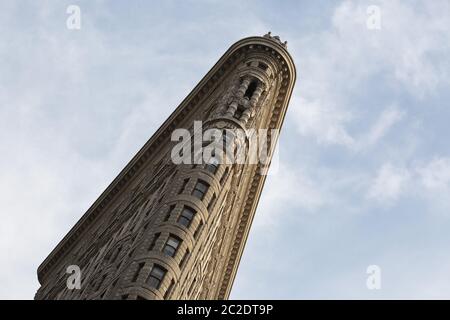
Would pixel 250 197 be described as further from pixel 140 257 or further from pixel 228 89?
pixel 140 257

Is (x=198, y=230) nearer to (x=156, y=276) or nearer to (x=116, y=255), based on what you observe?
(x=156, y=276)

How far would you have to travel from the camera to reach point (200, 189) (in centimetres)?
6112

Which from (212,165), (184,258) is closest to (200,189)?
(212,165)

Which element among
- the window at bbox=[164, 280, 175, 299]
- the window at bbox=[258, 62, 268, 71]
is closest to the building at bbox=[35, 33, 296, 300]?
the window at bbox=[164, 280, 175, 299]

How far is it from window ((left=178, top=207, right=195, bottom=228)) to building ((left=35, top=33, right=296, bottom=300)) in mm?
94

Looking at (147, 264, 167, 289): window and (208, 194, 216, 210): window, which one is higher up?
(208, 194, 216, 210): window

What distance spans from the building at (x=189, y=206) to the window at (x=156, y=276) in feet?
0.31

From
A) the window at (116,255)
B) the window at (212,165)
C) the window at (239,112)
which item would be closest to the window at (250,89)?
the window at (239,112)

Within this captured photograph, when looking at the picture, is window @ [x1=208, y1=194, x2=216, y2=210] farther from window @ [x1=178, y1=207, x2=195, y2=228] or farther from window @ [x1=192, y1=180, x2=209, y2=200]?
window @ [x1=178, y1=207, x2=195, y2=228]

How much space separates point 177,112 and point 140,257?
44538mm

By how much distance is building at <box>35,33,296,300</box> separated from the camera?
5575cm
